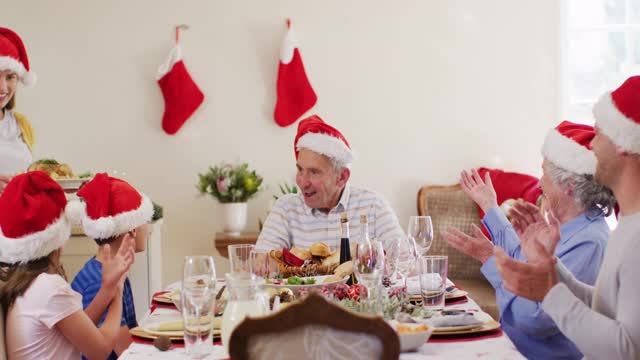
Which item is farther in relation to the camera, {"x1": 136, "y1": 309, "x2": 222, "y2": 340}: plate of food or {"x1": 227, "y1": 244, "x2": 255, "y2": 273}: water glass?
{"x1": 227, "y1": 244, "x2": 255, "y2": 273}: water glass

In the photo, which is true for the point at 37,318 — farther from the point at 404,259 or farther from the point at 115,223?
the point at 404,259

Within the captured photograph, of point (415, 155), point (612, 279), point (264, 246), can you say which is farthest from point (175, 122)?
point (612, 279)

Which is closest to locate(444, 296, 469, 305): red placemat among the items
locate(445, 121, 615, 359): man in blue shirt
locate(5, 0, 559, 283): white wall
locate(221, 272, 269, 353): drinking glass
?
locate(445, 121, 615, 359): man in blue shirt

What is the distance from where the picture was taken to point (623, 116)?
68.6 inches

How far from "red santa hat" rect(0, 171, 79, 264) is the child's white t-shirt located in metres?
0.13

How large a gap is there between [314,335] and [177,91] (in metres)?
3.40

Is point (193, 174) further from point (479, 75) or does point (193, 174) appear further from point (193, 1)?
point (479, 75)

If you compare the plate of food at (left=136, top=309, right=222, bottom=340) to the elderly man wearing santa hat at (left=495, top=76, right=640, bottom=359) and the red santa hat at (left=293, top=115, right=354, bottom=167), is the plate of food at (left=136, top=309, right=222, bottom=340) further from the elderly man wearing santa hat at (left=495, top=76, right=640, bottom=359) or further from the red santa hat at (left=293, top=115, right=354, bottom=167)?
the red santa hat at (left=293, top=115, right=354, bottom=167)

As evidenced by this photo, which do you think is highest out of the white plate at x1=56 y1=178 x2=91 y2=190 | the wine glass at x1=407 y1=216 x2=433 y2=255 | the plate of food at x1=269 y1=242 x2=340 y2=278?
the white plate at x1=56 y1=178 x2=91 y2=190

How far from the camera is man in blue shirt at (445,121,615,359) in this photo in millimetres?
2037

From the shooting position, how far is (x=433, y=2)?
466cm

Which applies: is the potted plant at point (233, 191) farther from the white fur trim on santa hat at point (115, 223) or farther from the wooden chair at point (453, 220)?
the white fur trim on santa hat at point (115, 223)

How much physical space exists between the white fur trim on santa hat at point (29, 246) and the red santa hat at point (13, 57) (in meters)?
1.38

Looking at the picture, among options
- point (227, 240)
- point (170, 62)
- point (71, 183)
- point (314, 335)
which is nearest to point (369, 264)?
point (314, 335)
